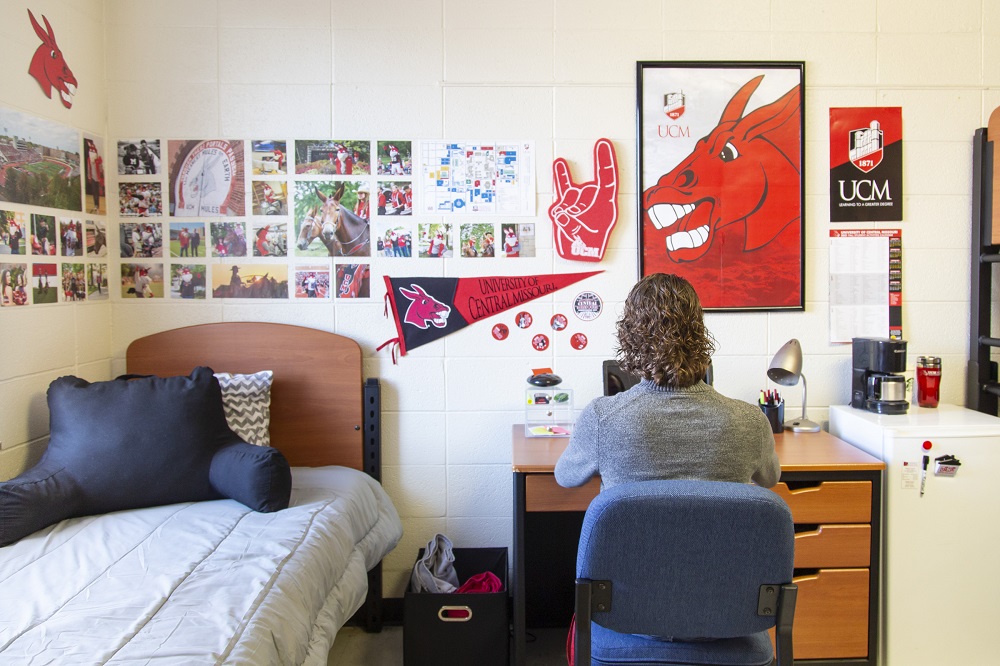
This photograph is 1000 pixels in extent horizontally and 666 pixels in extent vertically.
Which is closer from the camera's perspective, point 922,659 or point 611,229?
point 922,659

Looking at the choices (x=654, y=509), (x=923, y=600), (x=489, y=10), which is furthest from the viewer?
(x=489, y=10)

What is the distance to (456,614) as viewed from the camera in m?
2.55

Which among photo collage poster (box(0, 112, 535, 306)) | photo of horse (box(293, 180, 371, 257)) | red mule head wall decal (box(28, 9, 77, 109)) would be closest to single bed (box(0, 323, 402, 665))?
photo collage poster (box(0, 112, 535, 306))

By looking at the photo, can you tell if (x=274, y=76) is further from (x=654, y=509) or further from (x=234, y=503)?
(x=654, y=509)

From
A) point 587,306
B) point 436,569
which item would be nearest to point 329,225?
point 587,306

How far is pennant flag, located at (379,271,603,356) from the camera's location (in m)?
2.99

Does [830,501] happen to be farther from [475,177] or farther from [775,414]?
[475,177]

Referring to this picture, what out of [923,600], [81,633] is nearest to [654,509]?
[81,633]

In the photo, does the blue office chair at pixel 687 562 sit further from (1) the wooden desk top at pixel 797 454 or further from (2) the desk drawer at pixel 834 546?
(2) the desk drawer at pixel 834 546

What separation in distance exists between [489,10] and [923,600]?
8.43 ft

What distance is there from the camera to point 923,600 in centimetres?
253

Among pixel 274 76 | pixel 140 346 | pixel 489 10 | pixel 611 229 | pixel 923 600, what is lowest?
pixel 923 600

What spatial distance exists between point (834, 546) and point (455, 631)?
4.08ft

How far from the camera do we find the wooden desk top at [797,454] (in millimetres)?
2404
